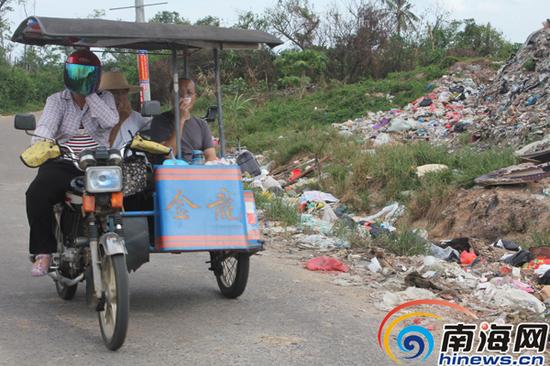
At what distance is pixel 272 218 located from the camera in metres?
10.2

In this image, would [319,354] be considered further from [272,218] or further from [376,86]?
[376,86]

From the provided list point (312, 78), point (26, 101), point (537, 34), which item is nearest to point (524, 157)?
point (537, 34)

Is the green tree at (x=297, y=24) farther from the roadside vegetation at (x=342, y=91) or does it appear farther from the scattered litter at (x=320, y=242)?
the scattered litter at (x=320, y=242)

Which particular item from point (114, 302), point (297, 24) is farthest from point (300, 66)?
point (114, 302)

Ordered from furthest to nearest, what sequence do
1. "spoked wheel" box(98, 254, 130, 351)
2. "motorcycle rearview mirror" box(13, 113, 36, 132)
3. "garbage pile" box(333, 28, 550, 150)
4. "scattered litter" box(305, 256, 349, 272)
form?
"garbage pile" box(333, 28, 550, 150) < "scattered litter" box(305, 256, 349, 272) < "motorcycle rearview mirror" box(13, 113, 36, 132) < "spoked wheel" box(98, 254, 130, 351)

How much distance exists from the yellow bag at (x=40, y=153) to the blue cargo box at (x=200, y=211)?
699 millimetres

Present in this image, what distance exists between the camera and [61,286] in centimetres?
604

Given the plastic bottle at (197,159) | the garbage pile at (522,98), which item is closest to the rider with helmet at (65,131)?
the plastic bottle at (197,159)

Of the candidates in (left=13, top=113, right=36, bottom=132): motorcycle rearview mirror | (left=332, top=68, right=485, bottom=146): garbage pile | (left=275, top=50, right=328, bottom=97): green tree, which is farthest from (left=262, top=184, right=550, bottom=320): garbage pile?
(left=275, top=50, right=328, bottom=97): green tree

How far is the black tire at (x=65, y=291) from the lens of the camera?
5923 mm

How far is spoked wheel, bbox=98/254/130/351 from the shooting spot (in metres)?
4.54

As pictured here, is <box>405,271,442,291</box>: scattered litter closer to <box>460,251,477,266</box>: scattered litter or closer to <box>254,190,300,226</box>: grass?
<box>460,251,477,266</box>: scattered litter

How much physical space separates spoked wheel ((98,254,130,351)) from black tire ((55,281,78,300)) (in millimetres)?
1075

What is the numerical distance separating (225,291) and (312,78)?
25584 mm
